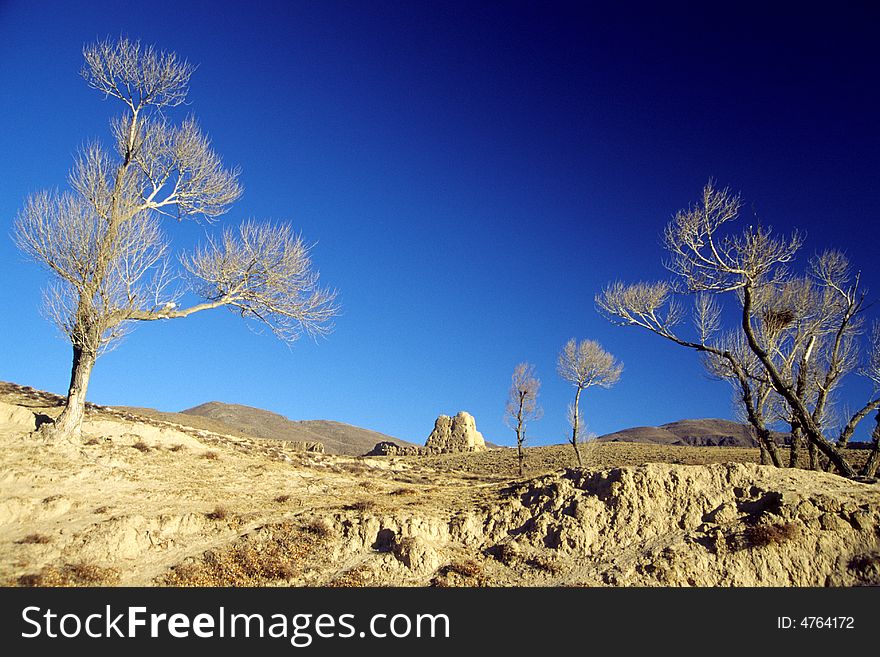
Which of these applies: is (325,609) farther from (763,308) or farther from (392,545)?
(763,308)

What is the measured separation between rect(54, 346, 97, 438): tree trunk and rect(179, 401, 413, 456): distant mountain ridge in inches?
4330

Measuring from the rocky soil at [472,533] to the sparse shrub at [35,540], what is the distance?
5cm

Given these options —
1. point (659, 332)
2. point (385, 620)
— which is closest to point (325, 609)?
point (385, 620)

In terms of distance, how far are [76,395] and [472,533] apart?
14950 mm

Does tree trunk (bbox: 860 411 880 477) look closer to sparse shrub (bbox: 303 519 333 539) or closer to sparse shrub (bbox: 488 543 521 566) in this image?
sparse shrub (bbox: 488 543 521 566)

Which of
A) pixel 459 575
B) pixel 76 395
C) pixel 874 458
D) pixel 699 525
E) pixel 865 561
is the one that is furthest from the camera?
pixel 76 395

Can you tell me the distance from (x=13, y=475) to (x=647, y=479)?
17.3 metres

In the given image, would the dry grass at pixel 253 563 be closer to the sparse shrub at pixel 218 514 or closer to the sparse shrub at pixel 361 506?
the sparse shrub at pixel 218 514

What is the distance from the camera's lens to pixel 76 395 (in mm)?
18188

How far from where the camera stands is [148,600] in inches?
340

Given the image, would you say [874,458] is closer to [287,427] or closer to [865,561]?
[865,561]

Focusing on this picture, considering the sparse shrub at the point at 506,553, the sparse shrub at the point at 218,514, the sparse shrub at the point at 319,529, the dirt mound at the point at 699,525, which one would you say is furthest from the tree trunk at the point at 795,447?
the sparse shrub at the point at 218,514

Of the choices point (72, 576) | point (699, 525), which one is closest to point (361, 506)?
point (72, 576)

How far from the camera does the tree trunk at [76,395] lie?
17.9 m
